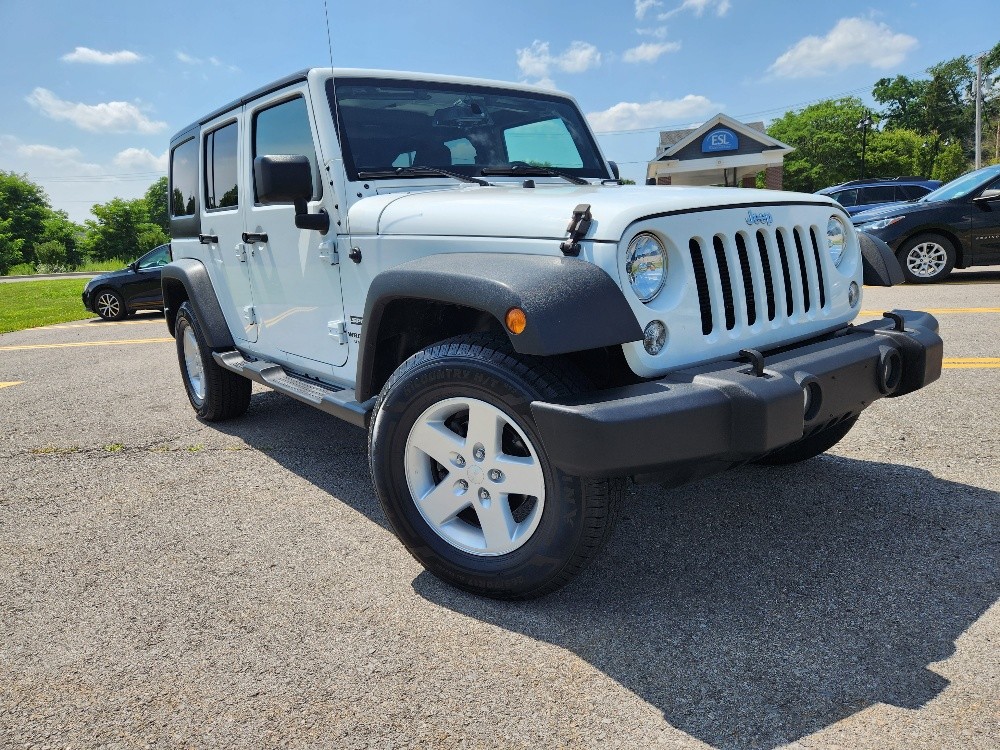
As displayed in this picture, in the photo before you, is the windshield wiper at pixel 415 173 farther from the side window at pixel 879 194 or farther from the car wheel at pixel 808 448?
the side window at pixel 879 194

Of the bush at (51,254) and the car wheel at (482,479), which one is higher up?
the bush at (51,254)

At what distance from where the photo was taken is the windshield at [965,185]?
35.0ft

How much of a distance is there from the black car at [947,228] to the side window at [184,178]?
29.8ft

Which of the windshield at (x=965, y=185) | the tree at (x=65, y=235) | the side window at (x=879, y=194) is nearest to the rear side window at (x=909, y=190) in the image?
the side window at (x=879, y=194)

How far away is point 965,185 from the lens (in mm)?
10828

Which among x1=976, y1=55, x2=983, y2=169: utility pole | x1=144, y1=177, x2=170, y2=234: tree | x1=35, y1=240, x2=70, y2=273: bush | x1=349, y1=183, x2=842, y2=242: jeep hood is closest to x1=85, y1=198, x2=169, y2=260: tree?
x1=35, y1=240, x2=70, y2=273: bush

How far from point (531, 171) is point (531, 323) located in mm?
1884

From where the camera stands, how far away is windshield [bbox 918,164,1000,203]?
35.0 feet

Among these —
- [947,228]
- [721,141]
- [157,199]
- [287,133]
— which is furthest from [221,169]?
[157,199]

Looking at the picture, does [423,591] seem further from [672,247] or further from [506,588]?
[672,247]

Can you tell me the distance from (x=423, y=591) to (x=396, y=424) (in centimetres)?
62

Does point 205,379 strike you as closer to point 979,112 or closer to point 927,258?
point 927,258

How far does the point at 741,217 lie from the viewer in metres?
2.65

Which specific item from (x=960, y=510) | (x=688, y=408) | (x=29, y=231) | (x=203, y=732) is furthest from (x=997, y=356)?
(x=29, y=231)
